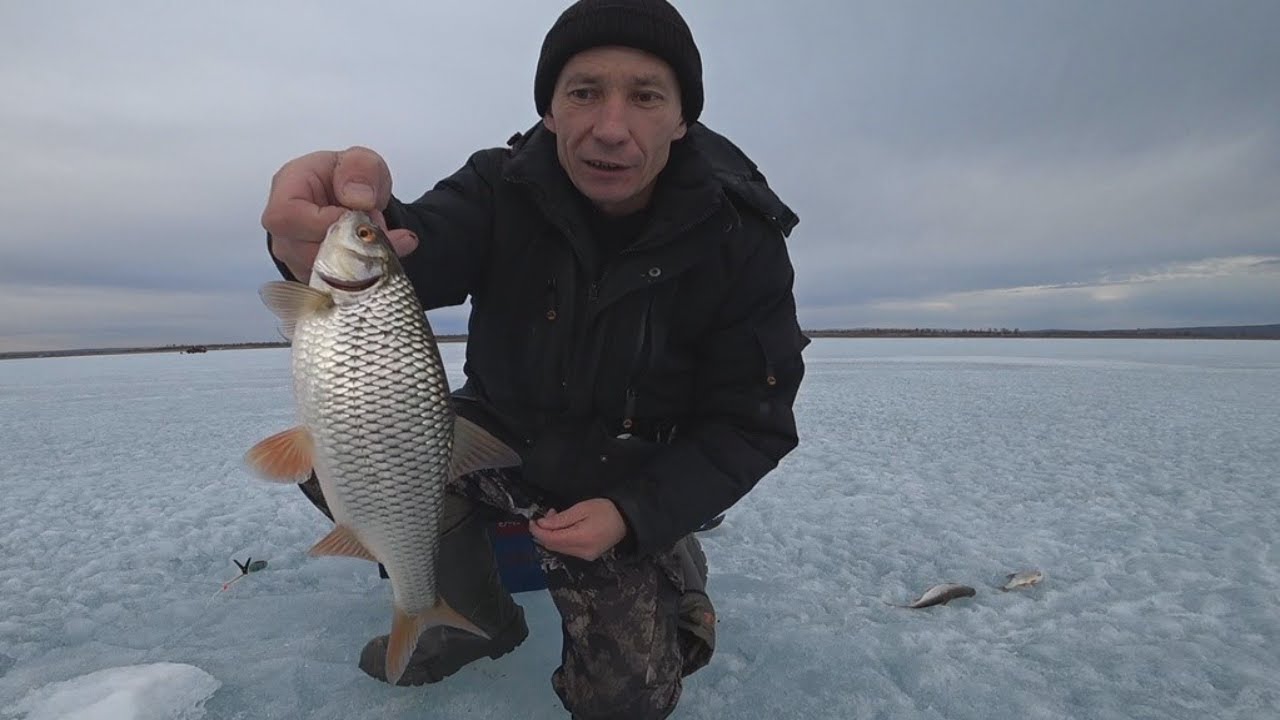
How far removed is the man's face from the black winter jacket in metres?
0.15

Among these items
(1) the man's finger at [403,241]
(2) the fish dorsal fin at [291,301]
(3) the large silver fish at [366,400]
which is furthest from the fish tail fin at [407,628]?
(1) the man's finger at [403,241]

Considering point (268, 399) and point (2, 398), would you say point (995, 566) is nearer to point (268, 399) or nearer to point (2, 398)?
point (268, 399)

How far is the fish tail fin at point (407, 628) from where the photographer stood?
2285mm

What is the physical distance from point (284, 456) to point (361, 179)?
0.84 m

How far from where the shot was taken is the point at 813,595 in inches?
141

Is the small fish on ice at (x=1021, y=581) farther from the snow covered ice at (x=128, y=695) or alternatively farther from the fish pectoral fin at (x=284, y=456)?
the snow covered ice at (x=128, y=695)

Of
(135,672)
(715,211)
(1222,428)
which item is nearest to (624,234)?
(715,211)

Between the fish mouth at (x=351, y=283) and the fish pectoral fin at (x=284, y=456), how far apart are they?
1.40 feet

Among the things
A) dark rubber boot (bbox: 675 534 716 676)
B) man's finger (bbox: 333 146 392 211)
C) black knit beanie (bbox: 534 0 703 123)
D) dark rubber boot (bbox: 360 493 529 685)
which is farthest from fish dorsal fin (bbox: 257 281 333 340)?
dark rubber boot (bbox: 675 534 716 676)

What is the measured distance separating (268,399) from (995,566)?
12.3 metres

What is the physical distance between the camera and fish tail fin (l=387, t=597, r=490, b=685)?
2.29 meters

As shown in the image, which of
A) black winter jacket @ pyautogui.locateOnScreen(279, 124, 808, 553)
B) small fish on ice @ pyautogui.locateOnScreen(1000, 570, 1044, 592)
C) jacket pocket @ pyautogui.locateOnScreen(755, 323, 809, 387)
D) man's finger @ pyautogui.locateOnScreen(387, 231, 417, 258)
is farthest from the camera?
small fish on ice @ pyautogui.locateOnScreen(1000, 570, 1044, 592)

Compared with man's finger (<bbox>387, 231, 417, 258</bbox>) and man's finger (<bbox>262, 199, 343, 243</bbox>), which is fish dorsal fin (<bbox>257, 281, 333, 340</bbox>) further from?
man's finger (<bbox>387, 231, 417, 258</bbox>)

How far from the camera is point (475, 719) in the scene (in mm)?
2574
